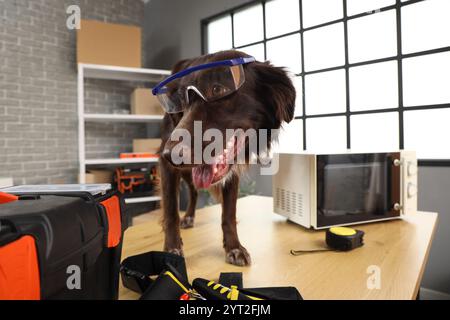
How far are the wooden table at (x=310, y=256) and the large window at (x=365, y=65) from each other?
2.45ft

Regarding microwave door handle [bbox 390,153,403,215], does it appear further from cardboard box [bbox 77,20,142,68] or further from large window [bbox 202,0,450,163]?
cardboard box [bbox 77,20,142,68]

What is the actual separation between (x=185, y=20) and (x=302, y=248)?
355 centimetres

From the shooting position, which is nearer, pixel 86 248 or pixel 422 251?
pixel 86 248

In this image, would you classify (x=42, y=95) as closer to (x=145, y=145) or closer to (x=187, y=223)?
(x=145, y=145)

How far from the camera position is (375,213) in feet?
3.67

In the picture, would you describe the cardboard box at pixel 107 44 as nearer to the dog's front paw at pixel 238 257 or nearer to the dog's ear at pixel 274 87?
the dog's ear at pixel 274 87

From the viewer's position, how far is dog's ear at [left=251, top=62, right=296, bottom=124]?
2.70 feet

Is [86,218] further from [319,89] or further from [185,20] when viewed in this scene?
[185,20]

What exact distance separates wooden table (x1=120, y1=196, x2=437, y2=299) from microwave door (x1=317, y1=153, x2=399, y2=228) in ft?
0.19

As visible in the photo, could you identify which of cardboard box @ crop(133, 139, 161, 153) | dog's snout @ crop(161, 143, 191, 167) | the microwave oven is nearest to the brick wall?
cardboard box @ crop(133, 139, 161, 153)

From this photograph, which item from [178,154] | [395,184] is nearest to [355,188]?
[395,184]

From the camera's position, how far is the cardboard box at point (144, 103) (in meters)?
3.28

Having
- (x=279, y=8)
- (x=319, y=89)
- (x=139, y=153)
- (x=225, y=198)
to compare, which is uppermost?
(x=279, y=8)
